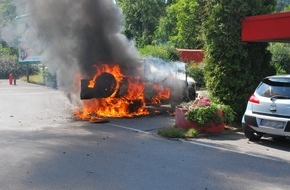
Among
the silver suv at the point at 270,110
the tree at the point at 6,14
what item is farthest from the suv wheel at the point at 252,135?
the tree at the point at 6,14

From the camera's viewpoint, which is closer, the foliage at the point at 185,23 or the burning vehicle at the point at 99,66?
the burning vehicle at the point at 99,66

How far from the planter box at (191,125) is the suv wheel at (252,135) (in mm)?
1056

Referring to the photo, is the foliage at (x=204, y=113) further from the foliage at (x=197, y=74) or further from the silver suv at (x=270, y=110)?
the foliage at (x=197, y=74)

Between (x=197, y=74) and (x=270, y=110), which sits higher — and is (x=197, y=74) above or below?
above

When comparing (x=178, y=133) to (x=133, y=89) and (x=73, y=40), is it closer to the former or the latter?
(x=133, y=89)

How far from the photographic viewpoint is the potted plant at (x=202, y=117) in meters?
10.0

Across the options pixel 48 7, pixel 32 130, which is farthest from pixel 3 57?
pixel 32 130

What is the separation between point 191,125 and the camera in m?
10.2

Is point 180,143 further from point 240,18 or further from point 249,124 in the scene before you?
point 240,18

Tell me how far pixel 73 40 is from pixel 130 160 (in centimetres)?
Answer: 838

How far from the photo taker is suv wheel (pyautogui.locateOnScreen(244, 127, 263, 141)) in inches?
358

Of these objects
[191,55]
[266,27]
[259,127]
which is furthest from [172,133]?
[191,55]

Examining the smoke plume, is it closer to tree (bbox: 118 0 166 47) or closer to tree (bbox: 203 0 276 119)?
tree (bbox: 203 0 276 119)

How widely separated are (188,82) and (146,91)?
6.66 feet
